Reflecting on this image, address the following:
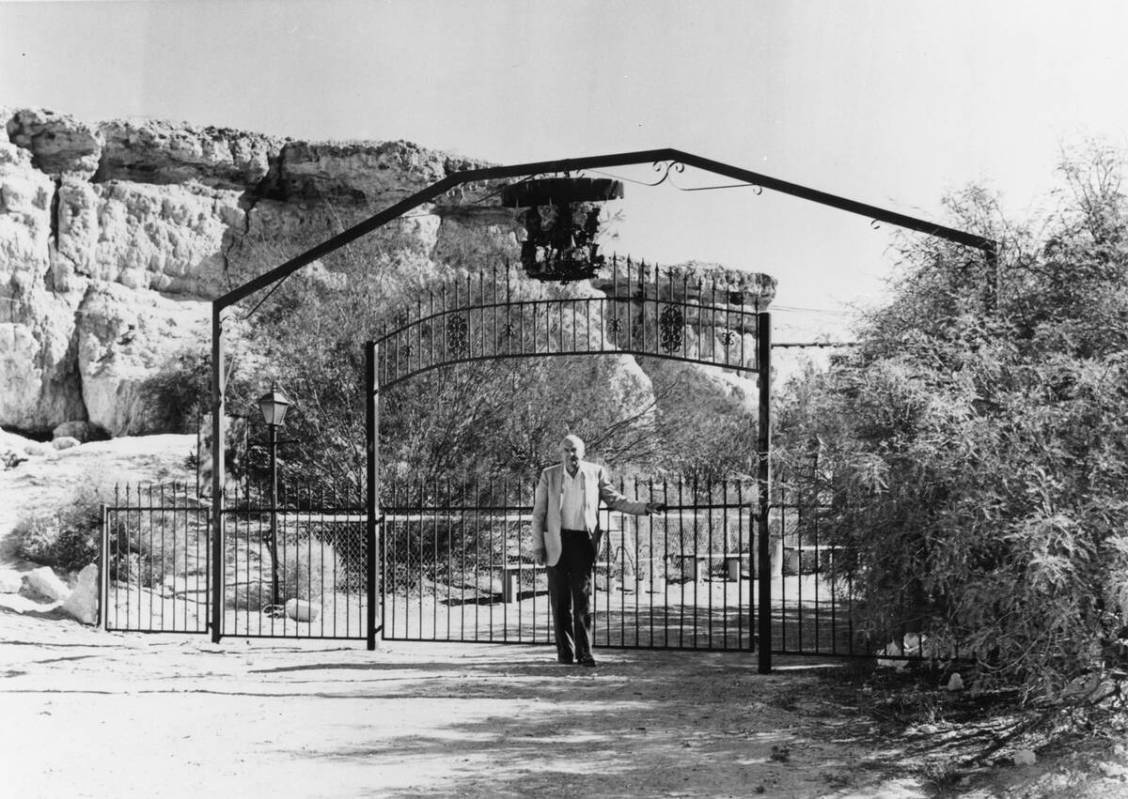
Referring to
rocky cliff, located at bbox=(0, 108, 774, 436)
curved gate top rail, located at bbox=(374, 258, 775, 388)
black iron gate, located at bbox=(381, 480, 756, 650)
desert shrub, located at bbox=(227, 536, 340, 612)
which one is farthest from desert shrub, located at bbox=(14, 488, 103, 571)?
rocky cliff, located at bbox=(0, 108, 774, 436)

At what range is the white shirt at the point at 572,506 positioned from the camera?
9109mm

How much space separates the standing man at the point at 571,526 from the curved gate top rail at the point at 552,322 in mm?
1115

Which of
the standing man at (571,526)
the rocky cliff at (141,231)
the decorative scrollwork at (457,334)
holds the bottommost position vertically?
the standing man at (571,526)

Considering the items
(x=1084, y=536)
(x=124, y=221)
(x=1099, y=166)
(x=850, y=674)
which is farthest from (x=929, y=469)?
(x=124, y=221)

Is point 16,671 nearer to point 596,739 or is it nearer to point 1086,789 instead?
point 596,739

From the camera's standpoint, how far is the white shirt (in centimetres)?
911

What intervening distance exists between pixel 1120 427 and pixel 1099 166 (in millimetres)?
1915

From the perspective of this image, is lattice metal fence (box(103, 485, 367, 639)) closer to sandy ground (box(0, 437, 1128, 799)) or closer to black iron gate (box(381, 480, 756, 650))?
black iron gate (box(381, 480, 756, 650))

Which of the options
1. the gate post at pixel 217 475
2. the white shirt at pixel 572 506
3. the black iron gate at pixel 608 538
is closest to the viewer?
the white shirt at pixel 572 506

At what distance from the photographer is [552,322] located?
2662 cm

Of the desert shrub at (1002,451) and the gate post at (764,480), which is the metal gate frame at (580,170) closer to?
the gate post at (764,480)

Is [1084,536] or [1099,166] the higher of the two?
[1099,166]

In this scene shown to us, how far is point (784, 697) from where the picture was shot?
8203 mm

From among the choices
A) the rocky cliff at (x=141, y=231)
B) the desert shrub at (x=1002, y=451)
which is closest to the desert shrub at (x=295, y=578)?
the desert shrub at (x=1002, y=451)
